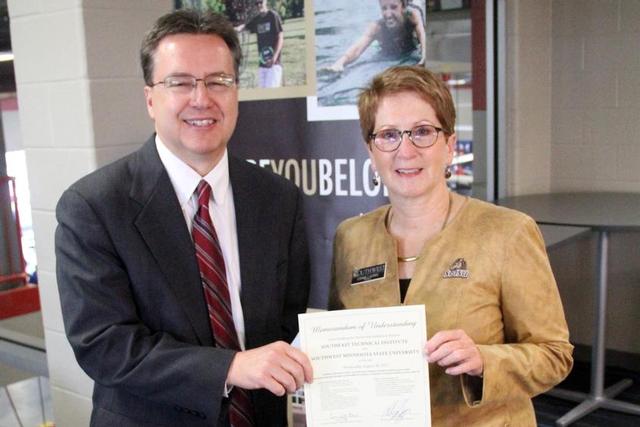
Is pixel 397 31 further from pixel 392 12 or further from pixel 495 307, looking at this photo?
pixel 495 307

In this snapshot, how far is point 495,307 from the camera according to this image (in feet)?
4.96

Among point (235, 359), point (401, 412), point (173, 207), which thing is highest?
point (173, 207)

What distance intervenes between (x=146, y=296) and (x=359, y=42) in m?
1.24

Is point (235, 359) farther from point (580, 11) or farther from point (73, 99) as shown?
point (580, 11)

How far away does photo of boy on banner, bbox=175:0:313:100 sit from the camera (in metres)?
2.44

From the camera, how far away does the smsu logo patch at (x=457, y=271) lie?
1505 mm

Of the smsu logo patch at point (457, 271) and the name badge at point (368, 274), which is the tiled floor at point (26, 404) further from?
the smsu logo patch at point (457, 271)

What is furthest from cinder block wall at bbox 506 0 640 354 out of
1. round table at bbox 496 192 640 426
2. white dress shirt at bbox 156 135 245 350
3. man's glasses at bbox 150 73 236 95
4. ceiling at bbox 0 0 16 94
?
man's glasses at bbox 150 73 236 95

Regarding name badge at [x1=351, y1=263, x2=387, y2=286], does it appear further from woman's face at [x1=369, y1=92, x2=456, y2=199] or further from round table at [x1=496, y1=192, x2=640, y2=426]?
round table at [x1=496, y1=192, x2=640, y2=426]

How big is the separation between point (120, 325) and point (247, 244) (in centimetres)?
36

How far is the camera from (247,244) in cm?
159

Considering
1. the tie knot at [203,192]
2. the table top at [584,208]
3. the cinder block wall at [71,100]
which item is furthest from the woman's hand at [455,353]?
the table top at [584,208]

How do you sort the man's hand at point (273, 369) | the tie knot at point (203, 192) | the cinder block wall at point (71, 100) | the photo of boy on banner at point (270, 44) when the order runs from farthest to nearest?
the photo of boy on banner at point (270, 44) < the cinder block wall at point (71, 100) < the tie knot at point (203, 192) < the man's hand at point (273, 369)

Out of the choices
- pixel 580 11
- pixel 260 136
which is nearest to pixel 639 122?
pixel 580 11
